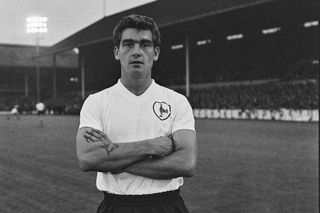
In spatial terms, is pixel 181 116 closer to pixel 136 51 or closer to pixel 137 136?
pixel 137 136

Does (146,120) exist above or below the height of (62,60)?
below

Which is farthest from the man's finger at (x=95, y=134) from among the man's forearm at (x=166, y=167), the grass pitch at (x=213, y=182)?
the grass pitch at (x=213, y=182)

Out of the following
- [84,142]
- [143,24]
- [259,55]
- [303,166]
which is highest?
[259,55]

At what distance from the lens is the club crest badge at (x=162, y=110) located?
267 centimetres

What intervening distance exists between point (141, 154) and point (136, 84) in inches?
16.5

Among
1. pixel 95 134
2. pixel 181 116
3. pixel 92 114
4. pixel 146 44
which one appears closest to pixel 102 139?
pixel 95 134

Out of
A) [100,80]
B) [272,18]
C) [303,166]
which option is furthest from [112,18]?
[303,166]

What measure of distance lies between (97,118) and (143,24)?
2.06 ft

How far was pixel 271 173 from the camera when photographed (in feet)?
30.3

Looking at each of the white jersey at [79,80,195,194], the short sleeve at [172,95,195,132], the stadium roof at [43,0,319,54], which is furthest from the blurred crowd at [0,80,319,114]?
the white jersey at [79,80,195,194]

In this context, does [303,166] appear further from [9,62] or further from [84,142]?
[9,62]

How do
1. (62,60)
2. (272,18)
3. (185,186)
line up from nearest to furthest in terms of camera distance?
(185,186)
(272,18)
(62,60)

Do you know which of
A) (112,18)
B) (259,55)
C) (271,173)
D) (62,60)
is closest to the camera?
(271,173)

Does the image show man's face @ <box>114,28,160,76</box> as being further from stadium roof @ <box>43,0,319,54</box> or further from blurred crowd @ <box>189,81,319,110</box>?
blurred crowd @ <box>189,81,319,110</box>
